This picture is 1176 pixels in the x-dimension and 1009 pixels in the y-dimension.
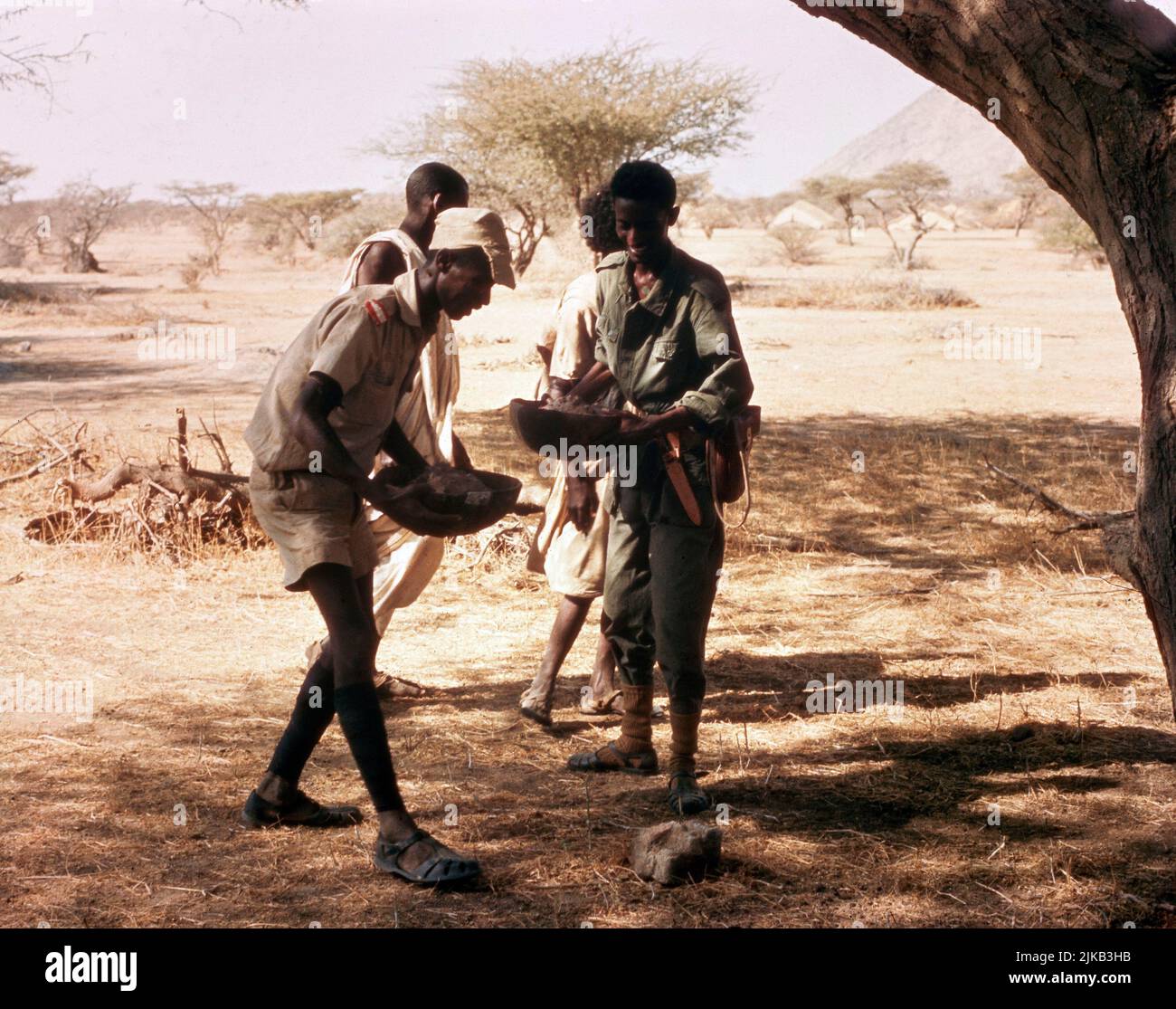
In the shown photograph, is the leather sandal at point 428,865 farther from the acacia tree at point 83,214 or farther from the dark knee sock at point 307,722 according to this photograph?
the acacia tree at point 83,214

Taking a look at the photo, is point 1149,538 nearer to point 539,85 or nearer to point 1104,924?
point 1104,924

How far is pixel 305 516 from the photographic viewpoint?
3.12m

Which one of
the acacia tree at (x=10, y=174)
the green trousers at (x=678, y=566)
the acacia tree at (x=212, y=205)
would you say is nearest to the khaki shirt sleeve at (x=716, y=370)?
the green trousers at (x=678, y=566)

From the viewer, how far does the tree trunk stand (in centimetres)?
269

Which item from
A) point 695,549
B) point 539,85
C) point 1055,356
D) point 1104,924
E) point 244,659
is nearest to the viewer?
point 1104,924

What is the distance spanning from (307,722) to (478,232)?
1.46 metres

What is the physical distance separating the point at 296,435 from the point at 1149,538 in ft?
6.15

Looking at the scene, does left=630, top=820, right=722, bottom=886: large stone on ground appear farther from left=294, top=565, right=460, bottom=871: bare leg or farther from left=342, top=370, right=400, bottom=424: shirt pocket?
left=342, top=370, right=400, bottom=424: shirt pocket

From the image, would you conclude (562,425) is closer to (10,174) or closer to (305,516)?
(305,516)

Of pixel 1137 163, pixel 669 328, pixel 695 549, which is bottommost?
pixel 695 549

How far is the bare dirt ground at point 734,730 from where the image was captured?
307 cm

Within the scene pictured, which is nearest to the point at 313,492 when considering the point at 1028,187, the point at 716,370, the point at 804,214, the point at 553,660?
the point at 716,370

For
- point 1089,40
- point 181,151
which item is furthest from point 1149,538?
point 181,151

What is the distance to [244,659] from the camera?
5.07m
